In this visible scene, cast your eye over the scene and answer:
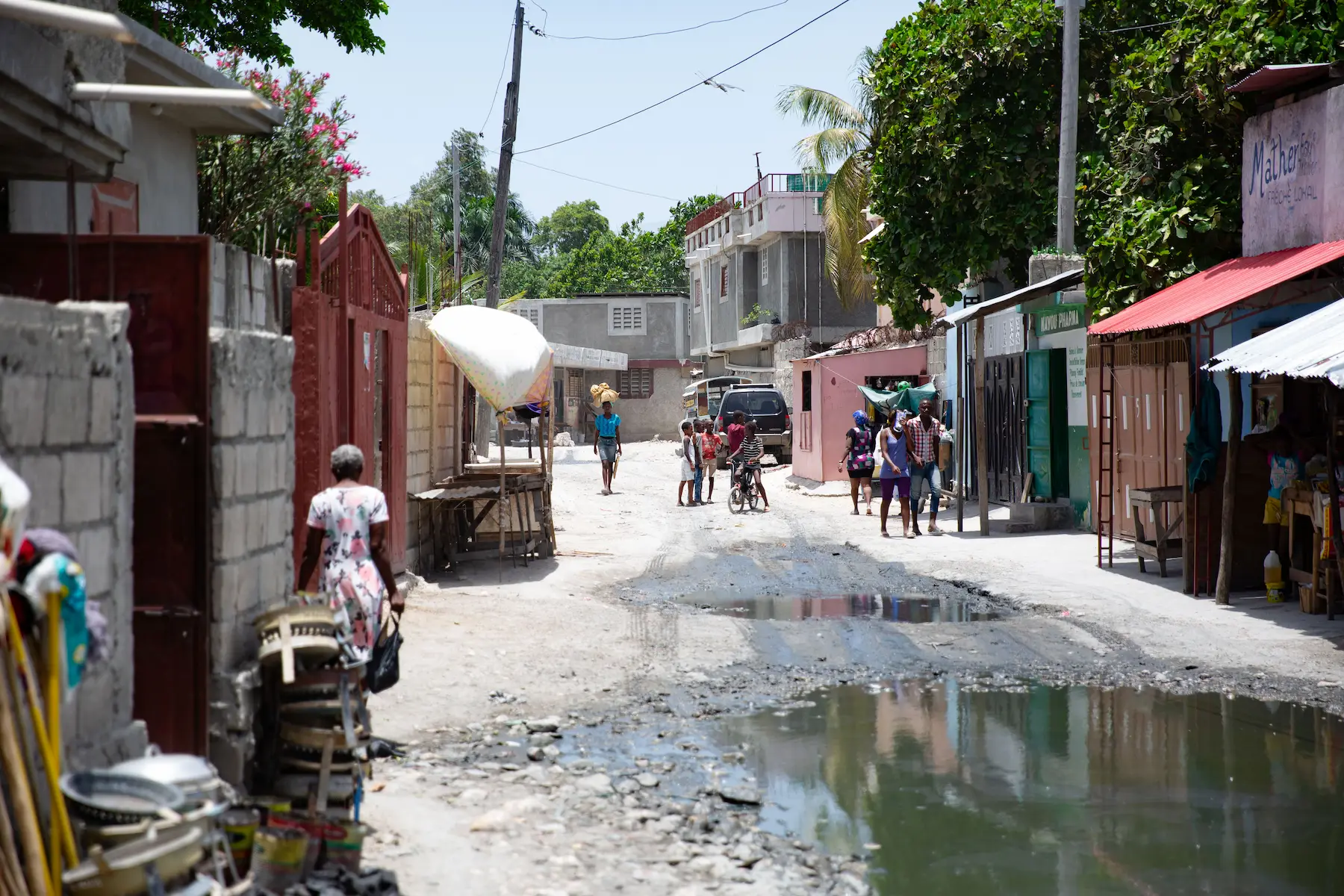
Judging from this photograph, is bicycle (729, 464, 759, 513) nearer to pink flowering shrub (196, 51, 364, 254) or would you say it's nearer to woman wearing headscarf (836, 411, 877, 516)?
woman wearing headscarf (836, 411, 877, 516)

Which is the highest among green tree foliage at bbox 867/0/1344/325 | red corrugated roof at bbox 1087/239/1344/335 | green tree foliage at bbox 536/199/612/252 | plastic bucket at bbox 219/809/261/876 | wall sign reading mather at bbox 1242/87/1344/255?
green tree foliage at bbox 536/199/612/252

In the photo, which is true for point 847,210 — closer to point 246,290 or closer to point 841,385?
point 841,385

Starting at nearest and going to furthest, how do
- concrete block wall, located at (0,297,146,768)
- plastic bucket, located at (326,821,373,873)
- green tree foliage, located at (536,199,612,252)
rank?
concrete block wall, located at (0,297,146,768) < plastic bucket, located at (326,821,373,873) < green tree foliage, located at (536,199,612,252)

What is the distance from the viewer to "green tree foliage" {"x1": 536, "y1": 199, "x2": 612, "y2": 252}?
279 ft

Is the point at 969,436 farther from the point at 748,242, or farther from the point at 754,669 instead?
the point at 748,242

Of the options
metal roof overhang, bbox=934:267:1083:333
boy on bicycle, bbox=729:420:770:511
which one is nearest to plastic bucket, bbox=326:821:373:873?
metal roof overhang, bbox=934:267:1083:333

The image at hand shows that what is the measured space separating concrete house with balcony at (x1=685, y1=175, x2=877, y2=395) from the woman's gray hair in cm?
3169

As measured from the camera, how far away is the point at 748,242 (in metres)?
46.9

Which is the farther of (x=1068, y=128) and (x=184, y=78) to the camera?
(x=1068, y=128)

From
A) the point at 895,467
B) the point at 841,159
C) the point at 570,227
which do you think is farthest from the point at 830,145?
the point at 570,227

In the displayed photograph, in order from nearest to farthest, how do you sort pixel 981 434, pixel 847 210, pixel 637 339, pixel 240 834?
pixel 240 834
pixel 981 434
pixel 847 210
pixel 637 339

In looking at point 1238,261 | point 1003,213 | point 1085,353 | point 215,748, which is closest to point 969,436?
point 1003,213

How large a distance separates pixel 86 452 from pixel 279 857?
1.56m

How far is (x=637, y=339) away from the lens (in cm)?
5647
